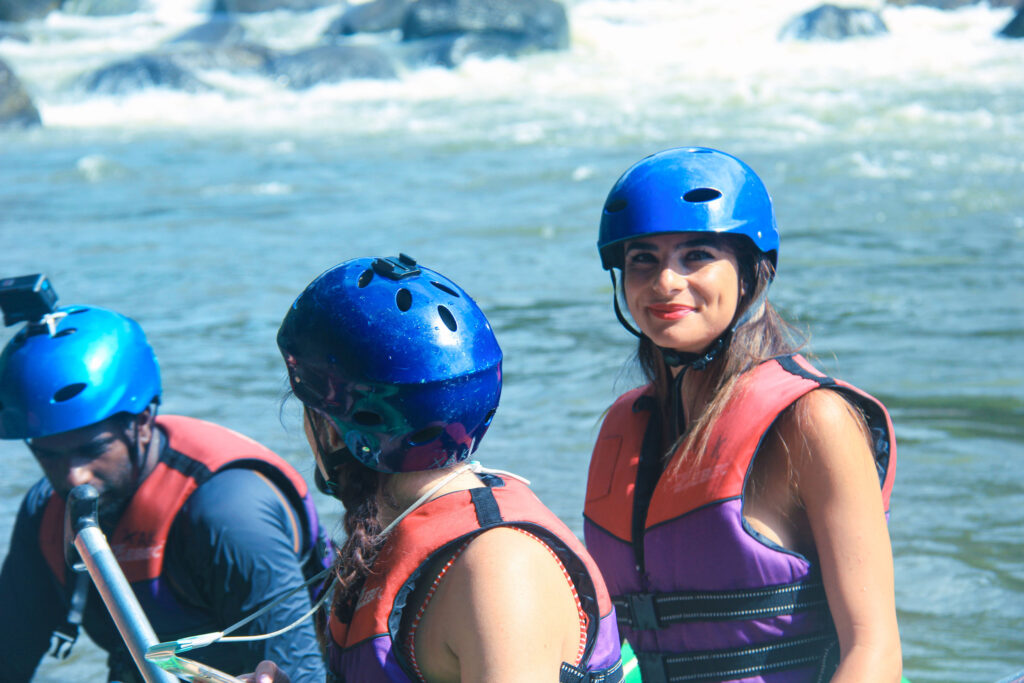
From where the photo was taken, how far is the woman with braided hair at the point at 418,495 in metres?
1.90

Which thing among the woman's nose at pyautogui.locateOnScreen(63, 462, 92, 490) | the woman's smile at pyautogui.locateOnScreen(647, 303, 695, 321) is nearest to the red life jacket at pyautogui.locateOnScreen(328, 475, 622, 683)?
the woman's smile at pyautogui.locateOnScreen(647, 303, 695, 321)

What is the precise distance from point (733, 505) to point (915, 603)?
109 inches

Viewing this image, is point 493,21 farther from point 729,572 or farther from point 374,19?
point 729,572

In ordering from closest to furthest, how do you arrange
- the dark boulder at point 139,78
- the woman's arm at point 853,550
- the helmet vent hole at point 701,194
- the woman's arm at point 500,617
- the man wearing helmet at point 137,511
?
the woman's arm at point 500,617 < the woman's arm at point 853,550 < the helmet vent hole at point 701,194 < the man wearing helmet at point 137,511 < the dark boulder at point 139,78

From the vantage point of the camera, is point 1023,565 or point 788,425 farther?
point 1023,565

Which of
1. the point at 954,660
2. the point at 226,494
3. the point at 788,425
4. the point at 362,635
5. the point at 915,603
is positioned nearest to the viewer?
the point at 362,635

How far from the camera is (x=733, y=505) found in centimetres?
263

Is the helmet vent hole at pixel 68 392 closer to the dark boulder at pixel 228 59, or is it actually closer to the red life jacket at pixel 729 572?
the red life jacket at pixel 729 572

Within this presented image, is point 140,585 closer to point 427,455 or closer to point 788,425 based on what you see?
point 427,455

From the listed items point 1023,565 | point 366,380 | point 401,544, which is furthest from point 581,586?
point 1023,565

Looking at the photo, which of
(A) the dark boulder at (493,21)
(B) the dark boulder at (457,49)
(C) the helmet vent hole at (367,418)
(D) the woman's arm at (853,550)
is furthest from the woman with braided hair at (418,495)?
(A) the dark boulder at (493,21)

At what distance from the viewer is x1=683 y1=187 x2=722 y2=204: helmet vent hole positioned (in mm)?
2861

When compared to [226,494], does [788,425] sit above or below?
above

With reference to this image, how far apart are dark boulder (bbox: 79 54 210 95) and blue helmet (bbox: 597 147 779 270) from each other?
2102cm
